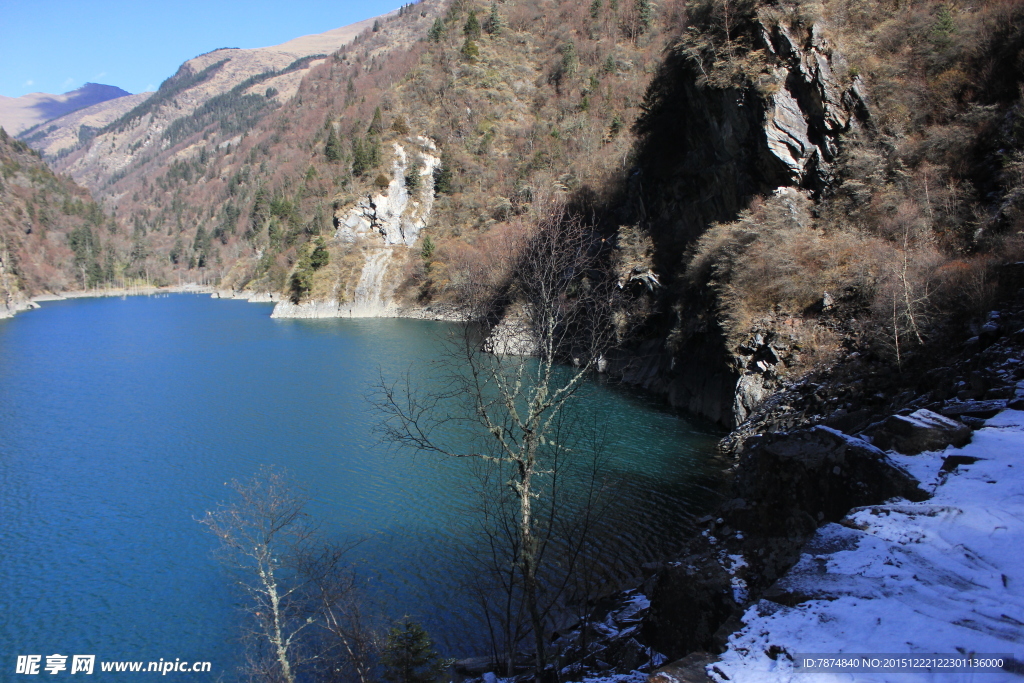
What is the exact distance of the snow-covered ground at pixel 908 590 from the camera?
13.5 feet

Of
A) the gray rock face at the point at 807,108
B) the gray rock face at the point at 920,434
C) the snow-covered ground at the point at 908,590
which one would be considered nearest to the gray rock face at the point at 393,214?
the gray rock face at the point at 807,108

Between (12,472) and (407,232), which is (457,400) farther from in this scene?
(407,232)

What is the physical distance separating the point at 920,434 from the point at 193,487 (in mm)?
17765

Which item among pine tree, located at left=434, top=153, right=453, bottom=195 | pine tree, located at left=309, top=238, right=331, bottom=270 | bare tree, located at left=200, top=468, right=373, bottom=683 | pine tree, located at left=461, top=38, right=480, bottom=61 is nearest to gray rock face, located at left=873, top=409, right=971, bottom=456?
bare tree, located at left=200, top=468, right=373, bottom=683

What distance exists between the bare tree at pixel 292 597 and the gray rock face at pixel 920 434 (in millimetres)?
7681

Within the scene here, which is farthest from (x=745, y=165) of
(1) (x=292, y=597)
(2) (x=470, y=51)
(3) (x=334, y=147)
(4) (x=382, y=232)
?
(3) (x=334, y=147)

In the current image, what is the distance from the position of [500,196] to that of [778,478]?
52.7 meters

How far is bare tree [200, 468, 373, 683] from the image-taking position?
28.3 feet

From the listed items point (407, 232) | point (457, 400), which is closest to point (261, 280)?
point (407, 232)

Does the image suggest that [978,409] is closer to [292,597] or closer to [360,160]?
[292,597]

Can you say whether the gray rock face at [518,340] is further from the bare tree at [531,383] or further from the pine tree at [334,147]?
the pine tree at [334,147]

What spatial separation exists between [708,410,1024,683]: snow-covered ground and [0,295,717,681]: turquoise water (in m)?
6.56

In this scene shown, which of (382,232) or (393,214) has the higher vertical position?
(393,214)

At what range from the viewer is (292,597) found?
10875 mm
